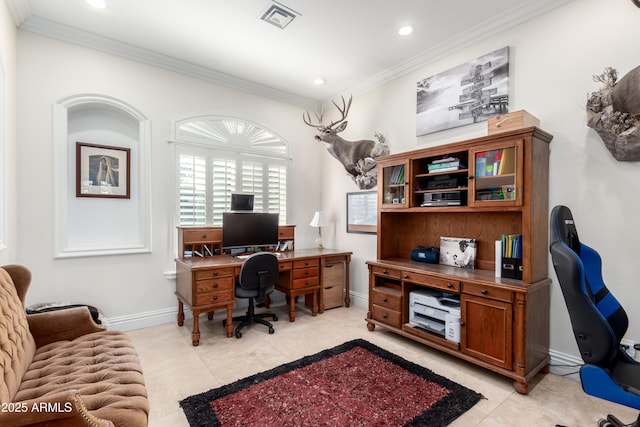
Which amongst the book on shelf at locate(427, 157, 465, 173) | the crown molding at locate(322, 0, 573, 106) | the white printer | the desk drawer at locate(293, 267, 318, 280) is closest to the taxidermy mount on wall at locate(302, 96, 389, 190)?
the crown molding at locate(322, 0, 573, 106)

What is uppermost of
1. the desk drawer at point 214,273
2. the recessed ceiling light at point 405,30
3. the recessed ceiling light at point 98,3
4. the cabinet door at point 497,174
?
the recessed ceiling light at point 405,30

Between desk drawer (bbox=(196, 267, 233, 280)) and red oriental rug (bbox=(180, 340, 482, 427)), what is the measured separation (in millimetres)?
1108

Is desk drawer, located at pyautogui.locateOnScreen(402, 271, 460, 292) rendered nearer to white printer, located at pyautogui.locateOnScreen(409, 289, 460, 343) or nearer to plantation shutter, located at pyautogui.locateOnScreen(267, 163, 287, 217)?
white printer, located at pyautogui.locateOnScreen(409, 289, 460, 343)

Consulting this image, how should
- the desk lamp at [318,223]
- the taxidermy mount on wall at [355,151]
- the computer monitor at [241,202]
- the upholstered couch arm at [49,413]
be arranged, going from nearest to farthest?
the upholstered couch arm at [49,413] → the computer monitor at [241,202] → the taxidermy mount on wall at [355,151] → the desk lamp at [318,223]

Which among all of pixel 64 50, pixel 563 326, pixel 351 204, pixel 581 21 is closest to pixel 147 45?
pixel 64 50

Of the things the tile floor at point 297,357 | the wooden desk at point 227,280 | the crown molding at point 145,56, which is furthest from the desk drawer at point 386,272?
the crown molding at point 145,56

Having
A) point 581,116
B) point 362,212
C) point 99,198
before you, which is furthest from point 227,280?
point 581,116

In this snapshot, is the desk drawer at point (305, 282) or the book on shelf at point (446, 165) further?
the desk drawer at point (305, 282)

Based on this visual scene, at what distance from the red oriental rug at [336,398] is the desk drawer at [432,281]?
2.31 ft

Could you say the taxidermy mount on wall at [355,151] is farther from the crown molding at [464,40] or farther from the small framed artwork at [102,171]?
the small framed artwork at [102,171]

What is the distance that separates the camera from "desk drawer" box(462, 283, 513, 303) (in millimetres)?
2277

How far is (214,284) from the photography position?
308cm

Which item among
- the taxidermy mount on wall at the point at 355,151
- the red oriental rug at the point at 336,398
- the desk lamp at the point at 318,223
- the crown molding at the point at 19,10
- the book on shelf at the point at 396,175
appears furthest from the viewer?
the desk lamp at the point at 318,223

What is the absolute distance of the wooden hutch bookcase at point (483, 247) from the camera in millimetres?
2283
